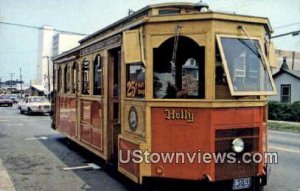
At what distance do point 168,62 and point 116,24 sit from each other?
2321mm

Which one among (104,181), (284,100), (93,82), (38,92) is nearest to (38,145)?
(93,82)

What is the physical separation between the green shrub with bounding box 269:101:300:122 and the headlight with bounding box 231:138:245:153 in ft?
66.4

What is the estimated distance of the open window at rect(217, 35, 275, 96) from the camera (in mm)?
5879

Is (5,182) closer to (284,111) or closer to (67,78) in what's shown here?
(67,78)

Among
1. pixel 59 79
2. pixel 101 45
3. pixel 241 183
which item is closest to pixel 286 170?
pixel 241 183

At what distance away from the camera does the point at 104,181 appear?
7906 mm

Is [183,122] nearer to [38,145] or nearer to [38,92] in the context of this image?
[38,145]

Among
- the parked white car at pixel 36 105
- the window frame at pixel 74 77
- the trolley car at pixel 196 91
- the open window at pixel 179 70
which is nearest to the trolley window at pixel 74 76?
the window frame at pixel 74 77

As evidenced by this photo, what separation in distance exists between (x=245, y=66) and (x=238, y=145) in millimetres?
1186

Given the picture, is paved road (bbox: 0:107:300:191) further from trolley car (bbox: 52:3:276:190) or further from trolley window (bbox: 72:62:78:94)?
trolley window (bbox: 72:62:78:94)

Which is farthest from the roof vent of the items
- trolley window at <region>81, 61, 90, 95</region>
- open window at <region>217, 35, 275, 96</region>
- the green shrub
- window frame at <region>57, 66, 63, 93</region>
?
the green shrub

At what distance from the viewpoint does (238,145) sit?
19.9 feet

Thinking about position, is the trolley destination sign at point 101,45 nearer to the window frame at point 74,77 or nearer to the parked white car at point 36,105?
the window frame at point 74,77

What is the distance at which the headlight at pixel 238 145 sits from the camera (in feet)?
19.8
